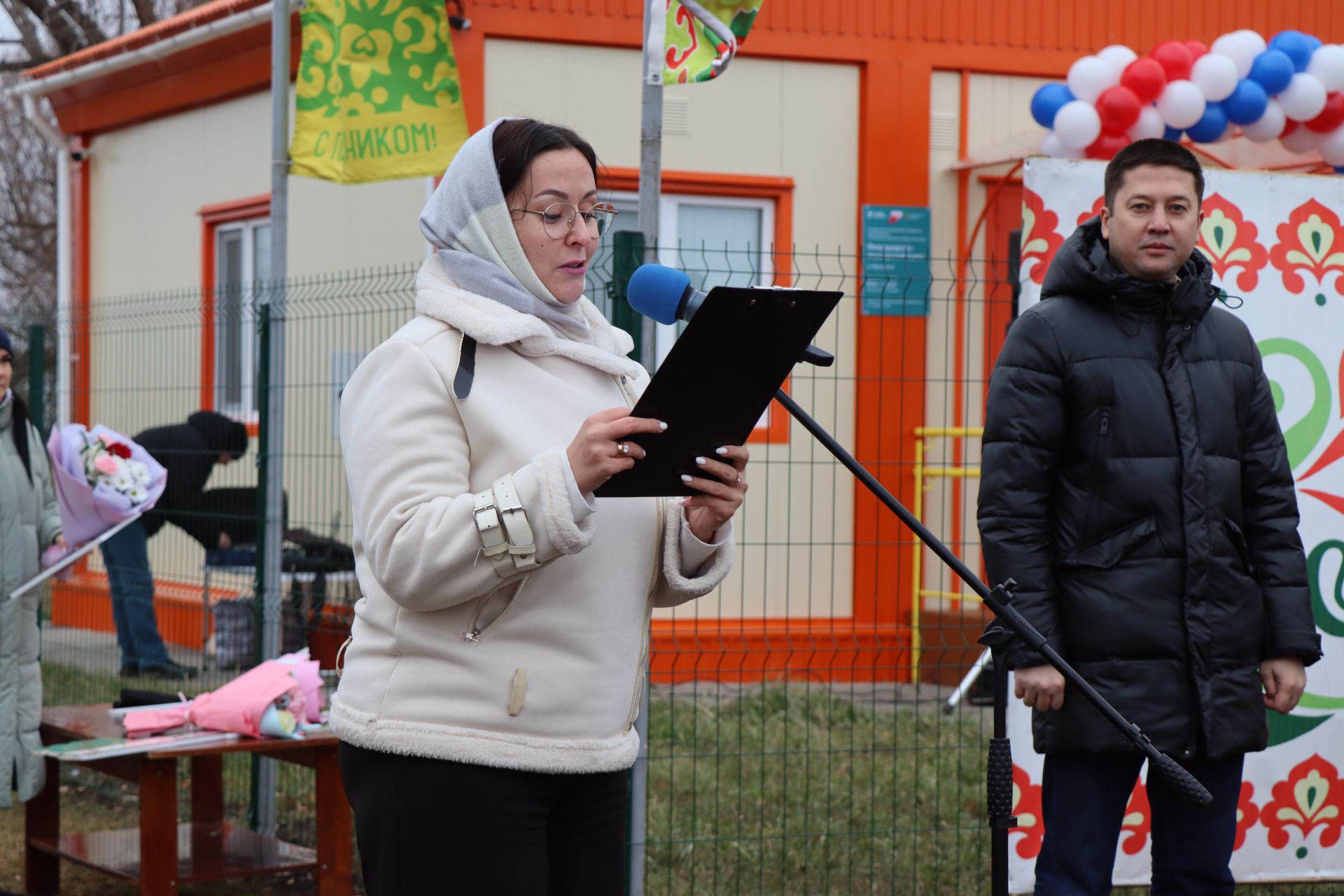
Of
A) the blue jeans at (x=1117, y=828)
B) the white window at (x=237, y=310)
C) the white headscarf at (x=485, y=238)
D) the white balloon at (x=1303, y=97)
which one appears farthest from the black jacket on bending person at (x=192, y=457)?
the white balloon at (x=1303, y=97)

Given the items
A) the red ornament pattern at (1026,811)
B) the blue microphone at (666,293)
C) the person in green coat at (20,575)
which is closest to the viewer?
the blue microphone at (666,293)

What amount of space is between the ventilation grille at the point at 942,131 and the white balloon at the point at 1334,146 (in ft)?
7.42

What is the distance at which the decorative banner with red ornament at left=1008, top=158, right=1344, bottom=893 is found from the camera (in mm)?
4828

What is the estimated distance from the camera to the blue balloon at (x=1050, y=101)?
816cm

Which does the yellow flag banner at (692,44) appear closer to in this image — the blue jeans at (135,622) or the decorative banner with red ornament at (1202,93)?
the decorative banner with red ornament at (1202,93)

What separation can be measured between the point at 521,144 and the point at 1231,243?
9.98ft

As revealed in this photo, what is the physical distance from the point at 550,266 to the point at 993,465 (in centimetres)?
142

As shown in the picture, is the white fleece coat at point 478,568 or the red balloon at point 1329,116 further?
the red balloon at point 1329,116

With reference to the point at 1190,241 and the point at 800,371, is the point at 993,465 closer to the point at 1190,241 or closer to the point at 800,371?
the point at 1190,241

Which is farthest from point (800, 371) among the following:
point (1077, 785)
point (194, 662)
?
point (1077, 785)

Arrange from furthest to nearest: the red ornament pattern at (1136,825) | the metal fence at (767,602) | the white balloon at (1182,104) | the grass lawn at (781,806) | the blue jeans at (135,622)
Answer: the blue jeans at (135,622) → the white balloon at (1182,104) → the metal fence at (767,602) → the grass lawn at (781,806) → the red ornament pattern at (1136,825)

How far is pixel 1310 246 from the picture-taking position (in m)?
4.93

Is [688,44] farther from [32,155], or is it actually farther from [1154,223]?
[32,155]

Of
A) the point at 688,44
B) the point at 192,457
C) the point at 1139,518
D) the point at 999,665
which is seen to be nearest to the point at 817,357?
the point at 999,665
